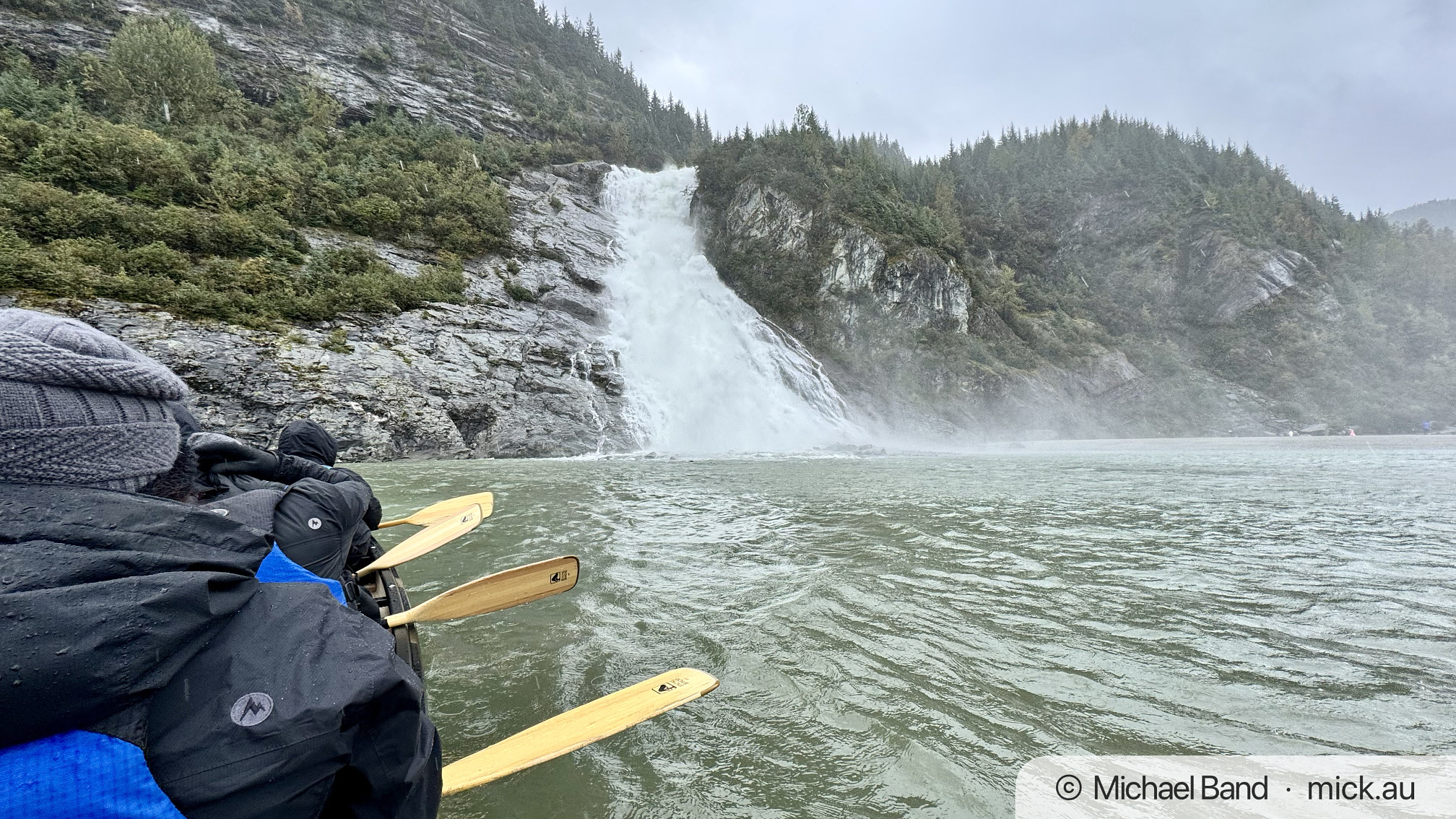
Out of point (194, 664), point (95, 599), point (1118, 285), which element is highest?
point (1118, 285)

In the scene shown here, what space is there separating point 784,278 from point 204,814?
32522mm

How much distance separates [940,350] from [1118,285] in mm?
25613

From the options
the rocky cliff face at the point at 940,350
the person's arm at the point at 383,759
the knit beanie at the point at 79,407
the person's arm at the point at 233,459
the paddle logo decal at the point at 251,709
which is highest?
the rocky cliff face at the point at 940,350

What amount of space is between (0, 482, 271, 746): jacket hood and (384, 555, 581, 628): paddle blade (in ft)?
7.54

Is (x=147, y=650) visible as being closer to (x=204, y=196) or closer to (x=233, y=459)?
(x=233, y=459)

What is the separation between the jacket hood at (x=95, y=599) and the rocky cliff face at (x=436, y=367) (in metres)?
15.0

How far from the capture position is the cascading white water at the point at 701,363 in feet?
67.5

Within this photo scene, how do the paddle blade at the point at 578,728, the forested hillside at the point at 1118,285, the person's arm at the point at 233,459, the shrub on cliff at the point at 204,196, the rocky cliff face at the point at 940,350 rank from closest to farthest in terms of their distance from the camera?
the paddle blade at the point at 578,728
the person's arm at the point at 233,459
the shrub on cliff at the point at 204,196
the rocky cliff face at the point at 940,350
the forested hillside at the point at 1118,285

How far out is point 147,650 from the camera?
96 cm

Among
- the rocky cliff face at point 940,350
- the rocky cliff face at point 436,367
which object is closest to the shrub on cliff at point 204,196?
the rocky cliff face at point 436,367

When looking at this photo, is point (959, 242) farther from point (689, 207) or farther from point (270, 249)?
point (270, 249)

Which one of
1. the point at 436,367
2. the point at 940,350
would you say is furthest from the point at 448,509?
the point at 940,350

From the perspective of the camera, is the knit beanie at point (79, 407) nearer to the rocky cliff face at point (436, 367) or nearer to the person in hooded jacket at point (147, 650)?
the person in hooded jacket at point (147, 650)

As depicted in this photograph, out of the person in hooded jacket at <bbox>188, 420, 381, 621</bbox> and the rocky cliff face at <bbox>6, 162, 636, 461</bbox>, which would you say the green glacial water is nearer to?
the person in hooded jacket at <bbox>188, 420, 381, 621</bbox>
